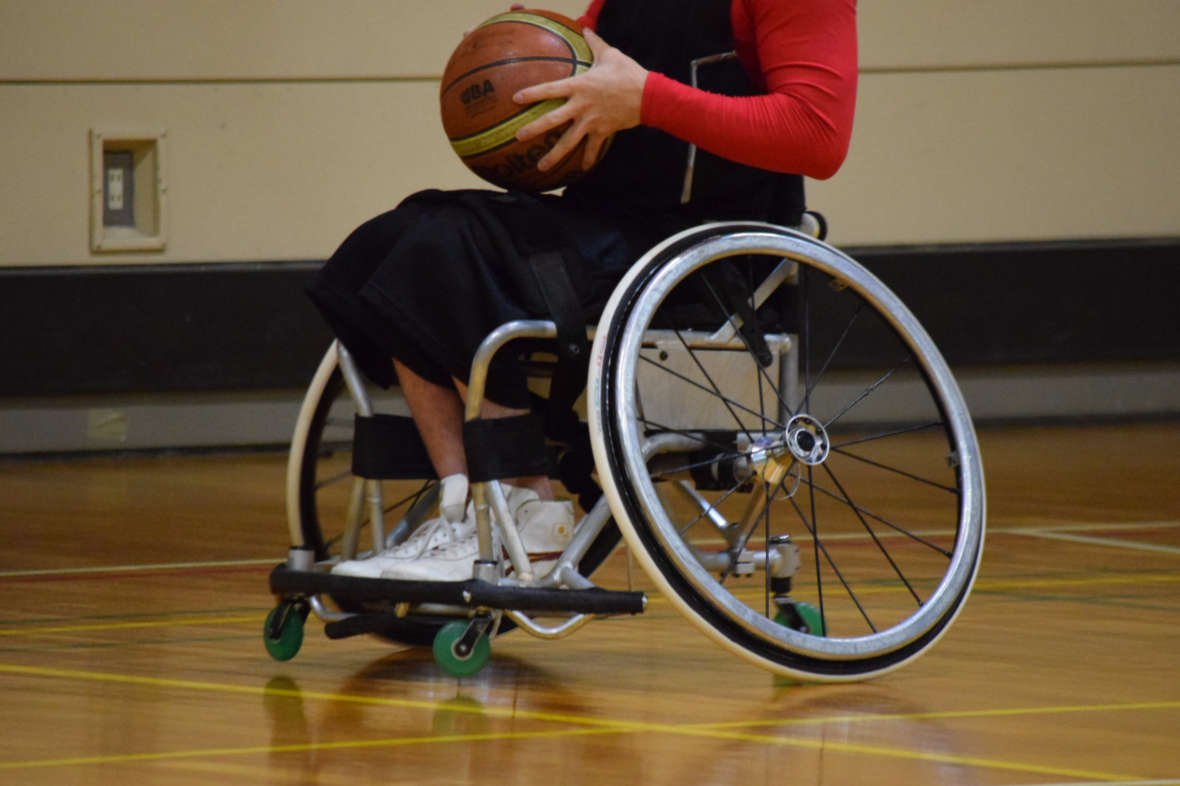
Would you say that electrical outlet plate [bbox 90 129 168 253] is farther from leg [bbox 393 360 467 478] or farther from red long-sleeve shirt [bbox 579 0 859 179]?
red long-sleeve shirt [bbox 579 0 859 179]

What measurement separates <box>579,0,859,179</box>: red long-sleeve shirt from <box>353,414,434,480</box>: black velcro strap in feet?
1.45

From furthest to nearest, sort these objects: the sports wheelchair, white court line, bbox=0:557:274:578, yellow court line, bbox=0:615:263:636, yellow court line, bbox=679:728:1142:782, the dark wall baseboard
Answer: the dark wall baseboard
white court line, bbox=0:557:274:578
yellow court line, bbox=0:615:263:636
the sports wheelchair
yellow court line, bbox=679:728:1142:782

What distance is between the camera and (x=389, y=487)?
373cm

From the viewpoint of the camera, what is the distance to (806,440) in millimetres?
1883

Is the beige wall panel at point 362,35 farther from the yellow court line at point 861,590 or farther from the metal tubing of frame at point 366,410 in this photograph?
the metal tubing of frame at point 366,410

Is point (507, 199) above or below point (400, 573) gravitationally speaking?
above

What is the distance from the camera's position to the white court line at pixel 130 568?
9.37 feet

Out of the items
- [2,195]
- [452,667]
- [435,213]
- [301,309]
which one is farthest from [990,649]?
[2,195]

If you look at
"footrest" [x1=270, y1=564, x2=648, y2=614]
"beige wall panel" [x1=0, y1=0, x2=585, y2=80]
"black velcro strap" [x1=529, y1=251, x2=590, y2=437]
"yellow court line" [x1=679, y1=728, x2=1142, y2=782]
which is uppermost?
"beige wall panel" [x1=0, y1=0, x2=585, y2=80]

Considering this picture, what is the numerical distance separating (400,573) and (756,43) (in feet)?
2.29

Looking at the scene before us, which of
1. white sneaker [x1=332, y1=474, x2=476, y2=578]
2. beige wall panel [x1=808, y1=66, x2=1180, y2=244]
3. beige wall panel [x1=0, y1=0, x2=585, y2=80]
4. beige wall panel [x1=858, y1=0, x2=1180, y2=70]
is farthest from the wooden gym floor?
beige wall panel [x1=858, y1=0, x2=1180, y2=70]

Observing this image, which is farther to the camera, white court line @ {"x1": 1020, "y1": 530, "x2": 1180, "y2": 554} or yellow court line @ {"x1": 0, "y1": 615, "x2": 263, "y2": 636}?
white court line @ {"x1": 1020, "y1": 530, "x2": 1180, "y2": 554}

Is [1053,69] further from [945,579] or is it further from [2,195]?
[945,579]

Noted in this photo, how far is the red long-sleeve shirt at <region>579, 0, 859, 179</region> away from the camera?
1.86 m
